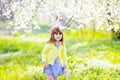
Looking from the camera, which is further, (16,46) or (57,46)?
(16,46)

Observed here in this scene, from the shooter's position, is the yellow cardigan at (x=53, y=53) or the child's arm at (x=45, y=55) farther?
the yellow cardigan at (x=53, y=53)

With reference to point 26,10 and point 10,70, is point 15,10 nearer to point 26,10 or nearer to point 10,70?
point 26,10

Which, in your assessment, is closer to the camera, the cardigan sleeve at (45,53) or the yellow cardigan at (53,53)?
the cardigan sleeve at (45,53)

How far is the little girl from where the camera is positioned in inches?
373

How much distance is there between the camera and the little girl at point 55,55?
9487mm

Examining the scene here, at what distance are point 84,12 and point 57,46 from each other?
21.1ft

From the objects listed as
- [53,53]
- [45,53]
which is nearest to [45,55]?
[45,53]

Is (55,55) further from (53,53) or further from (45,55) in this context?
(45,55)

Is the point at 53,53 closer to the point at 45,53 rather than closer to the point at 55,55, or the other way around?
the point at 55,55

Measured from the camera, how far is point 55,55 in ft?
31.5

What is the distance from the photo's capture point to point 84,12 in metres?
15.9

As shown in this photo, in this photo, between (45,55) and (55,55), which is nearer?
(45,55)

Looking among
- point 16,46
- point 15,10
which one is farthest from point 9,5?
point 16,46

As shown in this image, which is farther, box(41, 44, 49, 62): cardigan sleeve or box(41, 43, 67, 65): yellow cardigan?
box(41, 43, 67, 65): yellow cardigan
